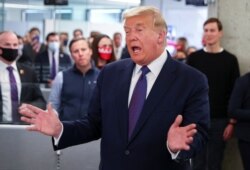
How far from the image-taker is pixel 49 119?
2.30 meters

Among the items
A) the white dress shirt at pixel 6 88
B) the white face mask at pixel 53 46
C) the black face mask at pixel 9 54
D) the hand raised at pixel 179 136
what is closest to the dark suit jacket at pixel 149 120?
the hand raised at pixel 179 136

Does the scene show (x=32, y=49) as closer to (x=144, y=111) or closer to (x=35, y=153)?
(x=35, y=153)

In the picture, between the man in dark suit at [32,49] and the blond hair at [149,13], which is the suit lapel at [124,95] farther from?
the man in dark suit at [32,49]

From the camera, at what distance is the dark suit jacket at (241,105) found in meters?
3.91

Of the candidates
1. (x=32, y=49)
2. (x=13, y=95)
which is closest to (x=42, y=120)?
(x=13, y=95)

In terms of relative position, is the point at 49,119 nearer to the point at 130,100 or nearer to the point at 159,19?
the point at 130,100

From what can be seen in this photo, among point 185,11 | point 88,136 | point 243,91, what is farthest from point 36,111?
point 185,11

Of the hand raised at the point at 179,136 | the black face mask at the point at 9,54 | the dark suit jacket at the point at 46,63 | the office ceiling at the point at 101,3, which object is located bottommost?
the dark suit jacket at the point at 46,63

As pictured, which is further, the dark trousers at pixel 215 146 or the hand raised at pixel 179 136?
the dark trousers at pixel 215 146

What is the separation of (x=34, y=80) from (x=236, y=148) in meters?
2.05

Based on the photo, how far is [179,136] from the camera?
2082 millimetres

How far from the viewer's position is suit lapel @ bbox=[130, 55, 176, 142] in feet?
7.48

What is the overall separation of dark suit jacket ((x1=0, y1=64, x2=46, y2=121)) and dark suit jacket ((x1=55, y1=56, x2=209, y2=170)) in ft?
5.68

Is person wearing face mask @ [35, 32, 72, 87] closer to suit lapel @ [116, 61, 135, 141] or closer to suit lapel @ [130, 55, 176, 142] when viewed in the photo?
suit lapel @ [116, 61, 135, 141]
